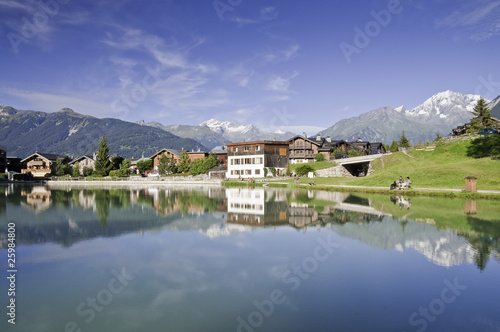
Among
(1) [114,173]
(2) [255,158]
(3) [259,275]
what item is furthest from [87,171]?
(3) [259,275]

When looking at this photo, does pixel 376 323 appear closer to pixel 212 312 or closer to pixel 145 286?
pixel 212 312

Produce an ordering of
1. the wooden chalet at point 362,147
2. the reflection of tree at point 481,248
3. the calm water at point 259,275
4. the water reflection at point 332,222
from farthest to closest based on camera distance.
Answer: the wooden chalet at point 362,147
the water reflection at point 332,222
the reflection of tree at point 481,248
the calm water at point 259,275

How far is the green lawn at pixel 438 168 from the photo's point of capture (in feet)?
148

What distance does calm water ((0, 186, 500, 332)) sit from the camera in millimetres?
9594

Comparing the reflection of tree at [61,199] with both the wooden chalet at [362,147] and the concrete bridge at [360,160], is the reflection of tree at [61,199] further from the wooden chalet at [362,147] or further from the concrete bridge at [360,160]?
the wooden chalet at [362,147]

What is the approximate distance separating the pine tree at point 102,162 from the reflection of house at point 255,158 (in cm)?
3964

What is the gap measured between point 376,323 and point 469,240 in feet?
40.7

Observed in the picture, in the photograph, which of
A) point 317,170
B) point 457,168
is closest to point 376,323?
point 457,168

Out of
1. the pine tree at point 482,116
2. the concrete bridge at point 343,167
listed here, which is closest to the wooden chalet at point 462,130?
the pine tree at point 482,116

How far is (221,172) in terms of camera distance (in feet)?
298

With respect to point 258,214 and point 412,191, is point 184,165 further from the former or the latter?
point 258,214

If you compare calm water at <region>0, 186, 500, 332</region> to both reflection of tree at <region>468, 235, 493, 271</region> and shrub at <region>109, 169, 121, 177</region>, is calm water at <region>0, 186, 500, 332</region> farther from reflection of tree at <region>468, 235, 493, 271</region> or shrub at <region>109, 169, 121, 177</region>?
shrub at <region>109, 169, 121, 177</region>

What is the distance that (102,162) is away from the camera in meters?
101

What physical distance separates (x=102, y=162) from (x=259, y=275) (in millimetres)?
99587
